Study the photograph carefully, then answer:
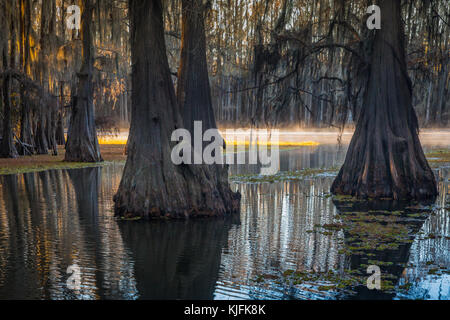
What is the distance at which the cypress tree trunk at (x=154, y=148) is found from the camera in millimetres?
11250

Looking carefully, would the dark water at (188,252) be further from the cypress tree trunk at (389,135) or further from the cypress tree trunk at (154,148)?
the cypress tree trunk at (389,135)

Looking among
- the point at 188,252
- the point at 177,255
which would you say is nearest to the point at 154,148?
the point at 188,252

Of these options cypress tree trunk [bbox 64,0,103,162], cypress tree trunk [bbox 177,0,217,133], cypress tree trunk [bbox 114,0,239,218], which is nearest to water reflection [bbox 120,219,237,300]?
cypress tree trunk [bbox 114,0,239,218]

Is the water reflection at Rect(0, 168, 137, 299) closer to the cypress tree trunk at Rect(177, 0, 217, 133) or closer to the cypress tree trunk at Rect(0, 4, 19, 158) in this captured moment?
the cypress tree trunk at Rect(177, 0, 217, 133)

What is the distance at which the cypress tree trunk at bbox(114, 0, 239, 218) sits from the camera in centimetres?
1125

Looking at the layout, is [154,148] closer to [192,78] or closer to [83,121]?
[192,78]

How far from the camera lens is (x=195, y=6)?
11156mm

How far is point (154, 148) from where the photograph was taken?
11.3 meters

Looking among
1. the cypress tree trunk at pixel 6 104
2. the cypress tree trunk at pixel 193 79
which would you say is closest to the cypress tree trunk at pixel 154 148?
the cypress tree trunk at pixel 193 79

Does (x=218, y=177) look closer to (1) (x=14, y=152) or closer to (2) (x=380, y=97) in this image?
(2) (x=380, y=97)

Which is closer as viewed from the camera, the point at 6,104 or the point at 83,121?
the point at 83,121

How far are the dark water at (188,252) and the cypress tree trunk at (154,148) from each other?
57 cm

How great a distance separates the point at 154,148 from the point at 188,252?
10.7 feet

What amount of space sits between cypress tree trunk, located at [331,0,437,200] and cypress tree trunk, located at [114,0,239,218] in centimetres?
510
